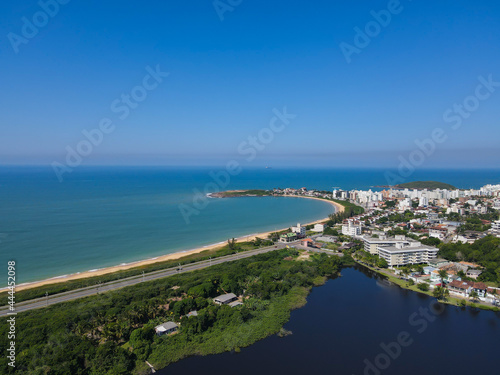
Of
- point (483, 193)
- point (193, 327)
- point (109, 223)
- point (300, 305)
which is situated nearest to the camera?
point (193, 327)

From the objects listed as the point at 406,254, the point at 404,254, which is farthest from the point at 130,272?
the point at 406,254

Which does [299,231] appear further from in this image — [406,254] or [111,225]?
[111,225]

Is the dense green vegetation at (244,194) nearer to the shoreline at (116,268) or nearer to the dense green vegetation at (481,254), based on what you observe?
the shoreline at (116,268)

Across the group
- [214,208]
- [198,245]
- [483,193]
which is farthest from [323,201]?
[198,245]

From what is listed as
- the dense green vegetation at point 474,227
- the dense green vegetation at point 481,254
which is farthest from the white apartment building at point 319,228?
the dense green vegetation at point 474,227

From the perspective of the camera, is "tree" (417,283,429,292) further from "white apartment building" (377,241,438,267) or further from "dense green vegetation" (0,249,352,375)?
"dense green vegetation" (0,249,352,375)

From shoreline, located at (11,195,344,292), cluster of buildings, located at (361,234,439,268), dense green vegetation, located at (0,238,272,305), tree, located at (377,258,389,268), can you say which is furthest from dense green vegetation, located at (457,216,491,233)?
shoreline, located at (11,195,344,292)

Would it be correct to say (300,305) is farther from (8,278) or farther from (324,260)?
(8,278)

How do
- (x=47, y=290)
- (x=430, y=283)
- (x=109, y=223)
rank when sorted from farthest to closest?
(x=109, y=223) < (x=430, y=283) < (x=47, y=290)
